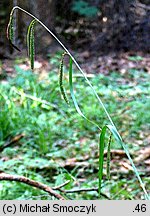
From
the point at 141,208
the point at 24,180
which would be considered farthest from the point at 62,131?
the point at 141,208

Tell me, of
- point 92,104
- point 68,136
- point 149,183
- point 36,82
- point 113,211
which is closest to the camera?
point 113,211

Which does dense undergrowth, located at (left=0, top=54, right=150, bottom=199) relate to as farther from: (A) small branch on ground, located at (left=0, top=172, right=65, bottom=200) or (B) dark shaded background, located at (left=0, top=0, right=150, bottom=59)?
(B) dark shaded background, located at (left=0, top=0, right=150, bottom=59)

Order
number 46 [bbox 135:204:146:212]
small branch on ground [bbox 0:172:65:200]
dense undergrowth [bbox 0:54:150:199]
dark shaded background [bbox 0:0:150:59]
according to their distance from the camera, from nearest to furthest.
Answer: number 46 [bbox 135:204:146:212], small branch on ground [bbox 0:172:65:200], dense undergrowth [bbox 0:54:150:199], dark shaded background [bbox 0:0:150:59]

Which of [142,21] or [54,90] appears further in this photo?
[142,21]

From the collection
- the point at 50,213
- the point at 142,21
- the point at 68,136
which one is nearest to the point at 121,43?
the point at 142,21

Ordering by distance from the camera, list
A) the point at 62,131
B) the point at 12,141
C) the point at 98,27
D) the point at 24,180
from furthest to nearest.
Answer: the point at 98,27 → the point at 62,131 → the point at 12,141 → the point at 24,180

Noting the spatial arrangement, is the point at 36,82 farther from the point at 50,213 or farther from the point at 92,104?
the point at 50,213

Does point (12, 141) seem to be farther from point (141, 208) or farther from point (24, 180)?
point (141, 208)

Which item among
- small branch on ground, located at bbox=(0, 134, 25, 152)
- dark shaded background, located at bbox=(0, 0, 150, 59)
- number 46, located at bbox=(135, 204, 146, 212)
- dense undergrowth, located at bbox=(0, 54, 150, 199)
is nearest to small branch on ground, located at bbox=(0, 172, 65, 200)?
dense undergrowth, located at bbox=(0, 54, 150, 199)

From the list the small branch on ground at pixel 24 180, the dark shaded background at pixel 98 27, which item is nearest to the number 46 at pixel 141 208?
the small branch on ground at pixel 24 180
